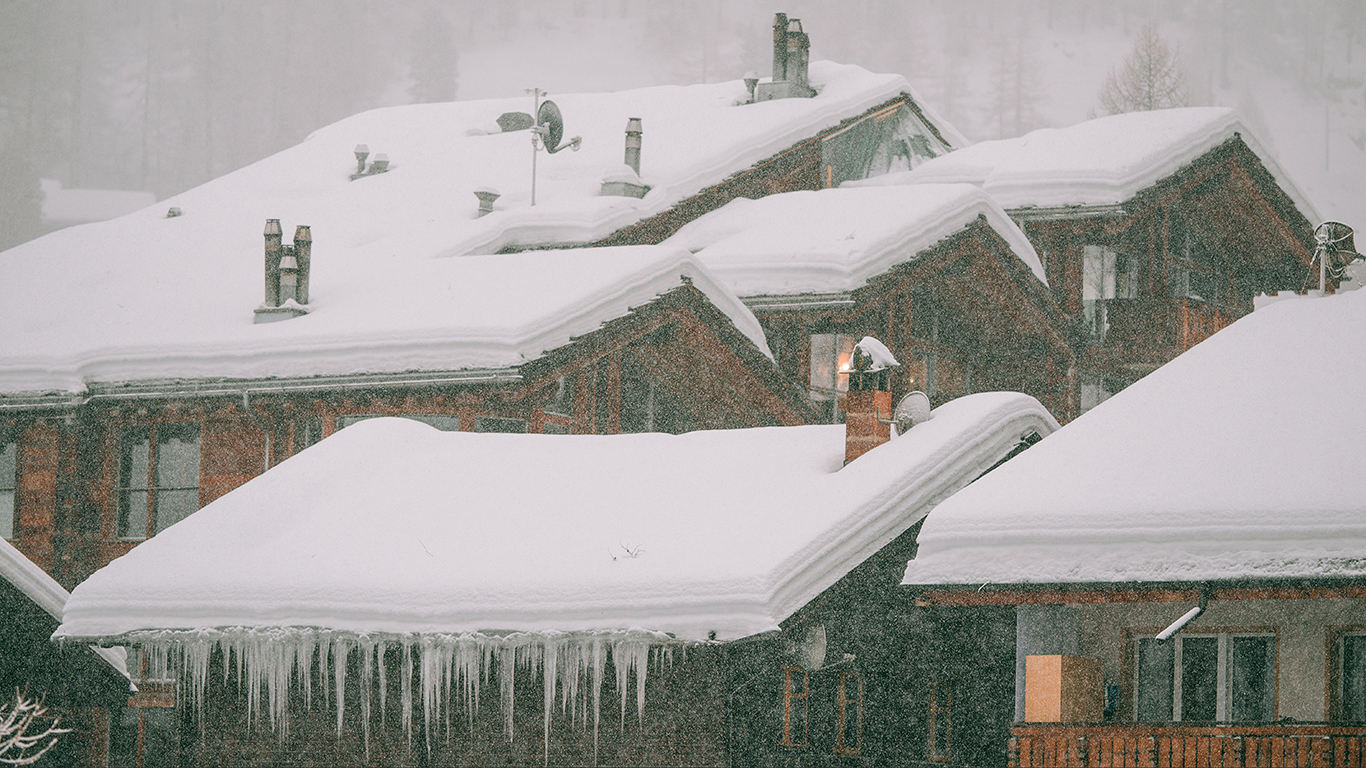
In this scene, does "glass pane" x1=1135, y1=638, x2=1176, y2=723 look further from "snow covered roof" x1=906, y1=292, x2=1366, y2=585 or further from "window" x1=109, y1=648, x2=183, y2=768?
"window" x1=109, y1=648, x2=183, y2=768

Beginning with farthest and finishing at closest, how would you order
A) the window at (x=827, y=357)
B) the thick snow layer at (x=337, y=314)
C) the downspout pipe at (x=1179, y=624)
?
the window at (x=827, y=357), the thick snow layer at (x=337, y=314), the downspout pipe at (x=1179, y=624)

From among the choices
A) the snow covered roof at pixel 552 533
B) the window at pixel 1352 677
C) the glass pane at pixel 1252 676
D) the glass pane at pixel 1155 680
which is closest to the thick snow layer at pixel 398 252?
the snow covered roof at pixel 552 533

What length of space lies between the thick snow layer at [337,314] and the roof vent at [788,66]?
820cm

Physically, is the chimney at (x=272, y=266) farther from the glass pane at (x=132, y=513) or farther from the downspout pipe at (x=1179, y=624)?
the downspout pipe at (x=1179, y=624)

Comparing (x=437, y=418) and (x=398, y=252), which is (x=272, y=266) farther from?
(x=437, y=418)

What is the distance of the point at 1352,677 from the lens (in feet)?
34.9

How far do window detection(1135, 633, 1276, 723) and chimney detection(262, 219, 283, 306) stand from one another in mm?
11902

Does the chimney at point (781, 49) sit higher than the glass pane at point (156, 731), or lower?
higher

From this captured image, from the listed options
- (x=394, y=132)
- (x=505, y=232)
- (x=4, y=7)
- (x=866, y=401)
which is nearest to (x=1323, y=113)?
(x=4, y=7)

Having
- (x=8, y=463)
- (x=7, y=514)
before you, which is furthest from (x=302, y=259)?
(x=7, y=514)

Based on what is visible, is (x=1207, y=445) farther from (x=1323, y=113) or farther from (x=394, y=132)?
(x=1323, y=113)

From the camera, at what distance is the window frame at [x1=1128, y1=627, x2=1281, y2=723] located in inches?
428

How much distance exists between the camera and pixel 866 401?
40.2 feet

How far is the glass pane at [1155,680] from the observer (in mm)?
11359
